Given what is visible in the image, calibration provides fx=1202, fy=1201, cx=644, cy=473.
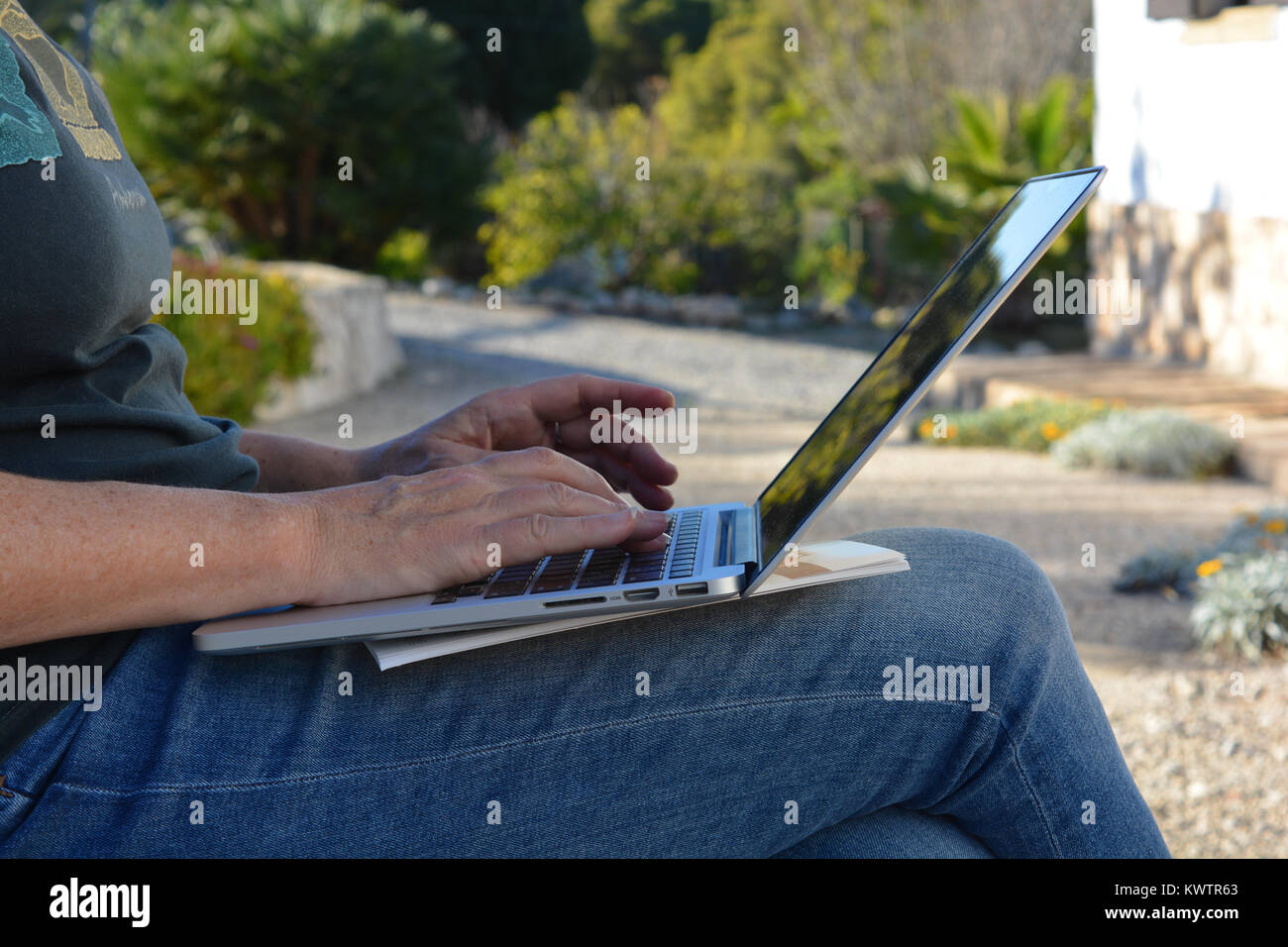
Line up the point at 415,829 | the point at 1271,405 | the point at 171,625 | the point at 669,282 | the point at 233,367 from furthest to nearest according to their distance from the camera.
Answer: the point at 669,282 → the point at 233,367 → the point at 1271,405 → the point at 171,625 → the point at 415,829

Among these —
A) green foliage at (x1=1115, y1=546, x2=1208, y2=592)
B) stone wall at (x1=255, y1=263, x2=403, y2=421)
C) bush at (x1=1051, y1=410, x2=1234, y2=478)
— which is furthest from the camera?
stone wall at (x1=255, y1=263, x2=403, y2=421)

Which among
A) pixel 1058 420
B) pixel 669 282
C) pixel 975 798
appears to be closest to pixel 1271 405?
pixel 1058 420

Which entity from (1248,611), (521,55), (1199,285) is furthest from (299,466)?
(521,55)

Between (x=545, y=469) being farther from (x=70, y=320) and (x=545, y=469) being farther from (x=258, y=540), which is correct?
(x=70, y=320)

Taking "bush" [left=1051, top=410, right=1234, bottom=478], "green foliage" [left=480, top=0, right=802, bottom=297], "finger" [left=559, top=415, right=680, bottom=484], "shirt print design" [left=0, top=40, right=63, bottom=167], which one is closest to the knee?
"finger" [left=559, top=415, right=680, bottom=484]

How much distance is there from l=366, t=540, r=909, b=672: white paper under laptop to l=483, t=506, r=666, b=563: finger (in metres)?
0.07

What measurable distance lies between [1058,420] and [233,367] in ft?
15.2

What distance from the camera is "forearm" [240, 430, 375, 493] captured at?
164cm

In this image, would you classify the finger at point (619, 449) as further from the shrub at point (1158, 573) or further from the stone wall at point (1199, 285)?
the stone wall at point (1199, 285)

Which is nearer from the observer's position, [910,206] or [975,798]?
[975,798]

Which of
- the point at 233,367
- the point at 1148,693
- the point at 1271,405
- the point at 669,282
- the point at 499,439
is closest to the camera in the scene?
the point at 499,439

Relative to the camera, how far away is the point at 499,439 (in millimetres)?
1643

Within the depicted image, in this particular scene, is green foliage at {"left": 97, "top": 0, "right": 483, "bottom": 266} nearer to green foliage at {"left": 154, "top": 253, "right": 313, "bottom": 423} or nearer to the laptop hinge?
green foliage at {"left": 154, "top": 253, "right": 313, "bottom": 423}
